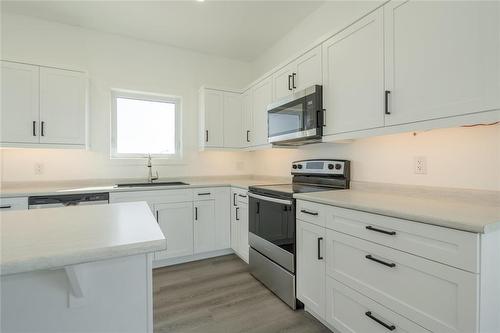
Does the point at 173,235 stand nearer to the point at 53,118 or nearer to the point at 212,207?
the point at 212,207

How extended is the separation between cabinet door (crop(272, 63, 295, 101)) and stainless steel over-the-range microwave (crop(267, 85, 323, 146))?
109 millimetres

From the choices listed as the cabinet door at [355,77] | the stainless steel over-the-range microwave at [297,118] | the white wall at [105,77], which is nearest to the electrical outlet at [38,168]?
the white wall at [105,77]

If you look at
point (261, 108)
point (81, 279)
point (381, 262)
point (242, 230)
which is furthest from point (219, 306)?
point (261, 108)

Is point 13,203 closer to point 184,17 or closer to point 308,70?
point 184,17

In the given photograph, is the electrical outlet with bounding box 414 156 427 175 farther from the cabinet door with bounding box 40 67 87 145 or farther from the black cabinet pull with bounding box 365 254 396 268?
the cabinet door with bounding box 40 67 87 145

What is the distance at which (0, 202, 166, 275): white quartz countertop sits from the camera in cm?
61

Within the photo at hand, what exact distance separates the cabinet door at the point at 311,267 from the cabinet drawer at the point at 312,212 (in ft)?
0.12

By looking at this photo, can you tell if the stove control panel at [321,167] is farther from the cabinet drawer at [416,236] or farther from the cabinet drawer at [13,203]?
the cabinet drawer at [13,203]

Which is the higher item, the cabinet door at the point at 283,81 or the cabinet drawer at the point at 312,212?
the cabinet door at the point at 283,81

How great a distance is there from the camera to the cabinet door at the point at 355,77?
1603mm

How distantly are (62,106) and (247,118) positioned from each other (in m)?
2.02

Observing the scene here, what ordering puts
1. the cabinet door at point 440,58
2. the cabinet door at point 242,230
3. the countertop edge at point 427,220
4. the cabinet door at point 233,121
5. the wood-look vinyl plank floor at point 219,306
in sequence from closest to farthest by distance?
the countertop edge at point 427,220 → the cabinet door at point 440,58 → the wood-look vinyl plank floor at point 219,306 → the cabinet door at point 242,230 → the cabinet door at point 233,121

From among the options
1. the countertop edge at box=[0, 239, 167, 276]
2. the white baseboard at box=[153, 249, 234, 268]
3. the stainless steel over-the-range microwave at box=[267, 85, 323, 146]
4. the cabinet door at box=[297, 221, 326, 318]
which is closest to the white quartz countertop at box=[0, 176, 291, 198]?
the stainless steel over-the-range microwave at box=[267, 85, 323, 146]

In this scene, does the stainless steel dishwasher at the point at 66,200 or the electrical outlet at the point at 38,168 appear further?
the electrical outlet at the point at 38,168
